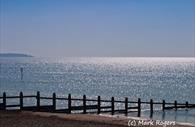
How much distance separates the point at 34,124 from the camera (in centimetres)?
2183

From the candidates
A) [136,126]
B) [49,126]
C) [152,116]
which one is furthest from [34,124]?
[152,116]

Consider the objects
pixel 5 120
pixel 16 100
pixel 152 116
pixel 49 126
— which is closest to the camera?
pixel 49 126

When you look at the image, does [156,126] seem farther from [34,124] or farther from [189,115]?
[189,115]

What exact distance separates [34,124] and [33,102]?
4091cm

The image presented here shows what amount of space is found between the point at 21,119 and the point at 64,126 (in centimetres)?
319

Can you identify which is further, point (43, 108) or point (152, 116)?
point (152, 116)

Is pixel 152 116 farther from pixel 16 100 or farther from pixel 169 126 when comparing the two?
pixel 16 100

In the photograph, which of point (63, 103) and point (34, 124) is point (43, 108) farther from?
point (63, 103)

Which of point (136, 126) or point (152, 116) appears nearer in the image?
point (136, 126)

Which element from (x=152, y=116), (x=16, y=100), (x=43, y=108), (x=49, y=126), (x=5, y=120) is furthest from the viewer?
(x=16, y=100)

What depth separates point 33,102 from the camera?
204 feet

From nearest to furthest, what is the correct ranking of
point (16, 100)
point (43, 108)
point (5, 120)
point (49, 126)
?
point (49, 126) < point (5, 120) < point (43, 108) < point (16, 100)

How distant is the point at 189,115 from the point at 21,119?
2125cm

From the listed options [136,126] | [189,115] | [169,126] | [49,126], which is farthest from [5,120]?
[189,115]
